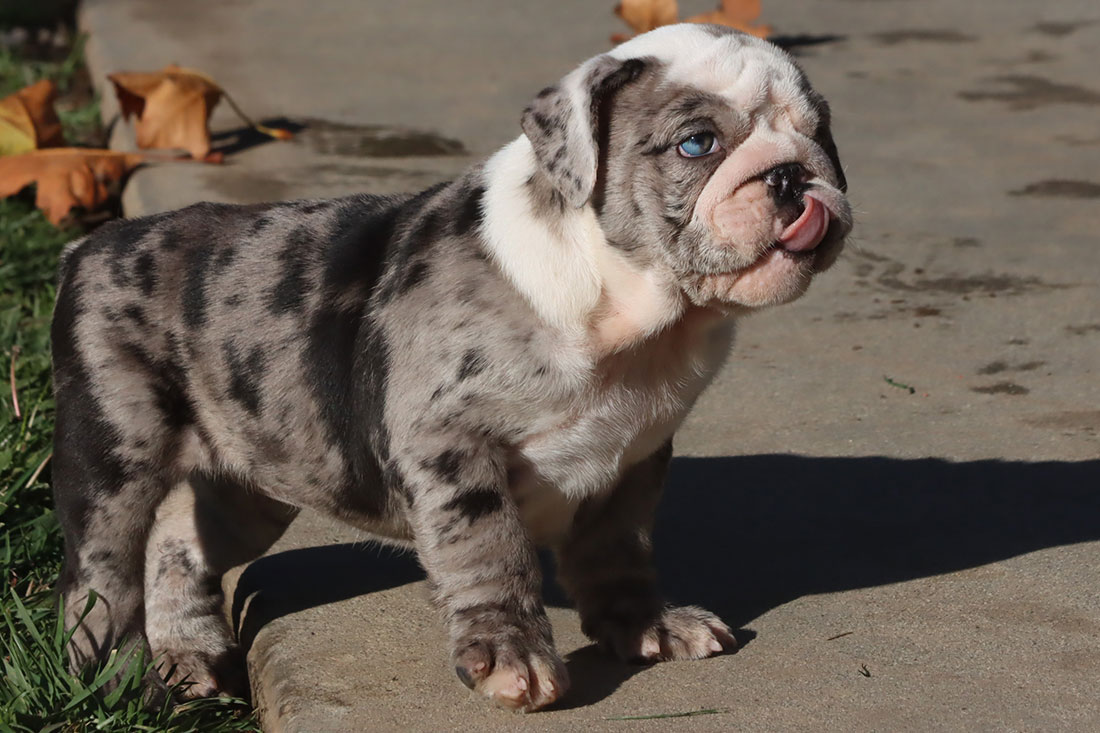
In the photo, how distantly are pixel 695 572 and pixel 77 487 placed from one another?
1.80 m

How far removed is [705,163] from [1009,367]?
2.40 m

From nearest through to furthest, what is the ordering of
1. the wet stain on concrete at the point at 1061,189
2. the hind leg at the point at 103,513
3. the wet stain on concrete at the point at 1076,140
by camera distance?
the hind leg at the point at 103,513, the wet stain on concrete at the point at 1061,189, the wet stain on concrete at the point at 1076,140

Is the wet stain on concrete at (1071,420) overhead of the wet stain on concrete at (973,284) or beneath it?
overhead

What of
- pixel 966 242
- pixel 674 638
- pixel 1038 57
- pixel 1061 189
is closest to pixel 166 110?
pixel 966 242

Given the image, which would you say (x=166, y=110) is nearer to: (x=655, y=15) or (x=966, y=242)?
(x=655, y=15)

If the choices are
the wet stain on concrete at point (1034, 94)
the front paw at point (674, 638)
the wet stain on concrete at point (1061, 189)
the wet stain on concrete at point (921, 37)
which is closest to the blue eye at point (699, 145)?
the front paw at point (674, 638)

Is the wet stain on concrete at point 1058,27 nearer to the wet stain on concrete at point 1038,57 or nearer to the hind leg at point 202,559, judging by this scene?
the wet stain on concrete at point 1038,57

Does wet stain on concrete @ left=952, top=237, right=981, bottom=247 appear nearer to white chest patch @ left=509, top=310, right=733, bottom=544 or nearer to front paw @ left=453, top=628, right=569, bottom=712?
white chest patch @ left=509, top=310, right=733, bottom=544

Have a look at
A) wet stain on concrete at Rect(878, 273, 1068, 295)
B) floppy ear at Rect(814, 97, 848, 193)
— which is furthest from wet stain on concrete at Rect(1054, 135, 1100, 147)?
floppy ear at Rect(814, 97, 848, 193)

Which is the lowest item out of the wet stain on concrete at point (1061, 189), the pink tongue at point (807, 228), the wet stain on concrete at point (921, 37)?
the wet stain on concrete at point (921, 37)

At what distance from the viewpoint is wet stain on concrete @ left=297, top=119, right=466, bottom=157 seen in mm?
8484

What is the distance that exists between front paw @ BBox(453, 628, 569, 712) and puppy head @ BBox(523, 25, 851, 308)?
972 millimetres

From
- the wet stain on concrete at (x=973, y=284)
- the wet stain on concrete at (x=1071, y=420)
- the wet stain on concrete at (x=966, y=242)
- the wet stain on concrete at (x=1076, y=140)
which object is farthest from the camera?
the wet stain on concrete at (x=1076, y=140)

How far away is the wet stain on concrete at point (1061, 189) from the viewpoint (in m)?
7.62
